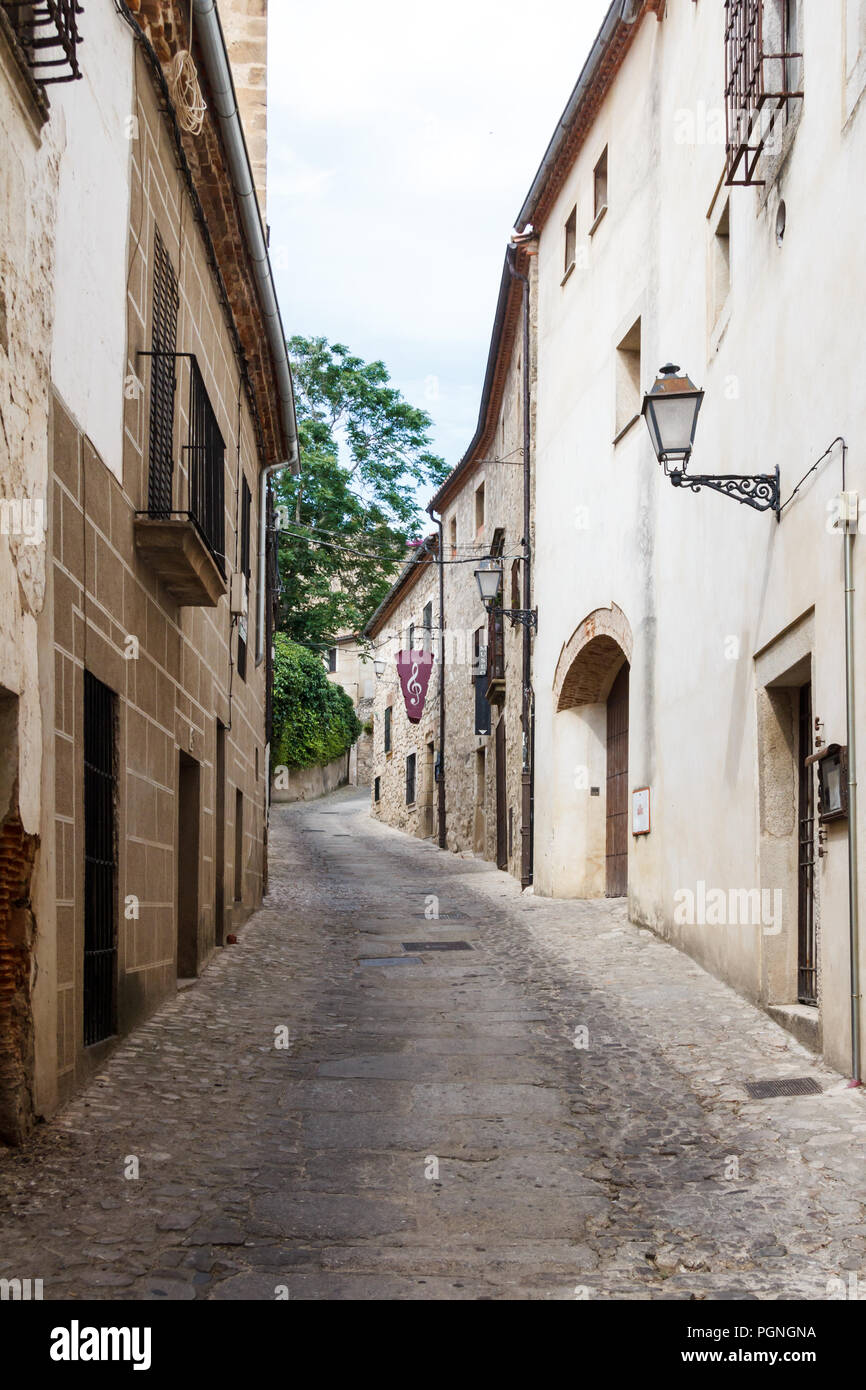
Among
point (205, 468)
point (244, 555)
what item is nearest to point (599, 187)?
point (244, 555)

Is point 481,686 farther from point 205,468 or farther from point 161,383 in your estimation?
point 161,383

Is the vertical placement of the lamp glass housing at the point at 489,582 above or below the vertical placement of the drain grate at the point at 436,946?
above

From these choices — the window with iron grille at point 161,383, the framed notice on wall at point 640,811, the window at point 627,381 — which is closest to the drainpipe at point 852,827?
the window with iron grille at point 161,383

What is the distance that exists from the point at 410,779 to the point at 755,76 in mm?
25372

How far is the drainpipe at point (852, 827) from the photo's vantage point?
638 cm

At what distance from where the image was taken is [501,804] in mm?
21609

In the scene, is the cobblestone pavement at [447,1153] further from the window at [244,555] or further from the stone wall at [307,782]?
the stone wall at [307,782]

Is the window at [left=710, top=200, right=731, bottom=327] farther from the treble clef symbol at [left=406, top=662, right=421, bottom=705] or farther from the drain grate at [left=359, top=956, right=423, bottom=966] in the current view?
the treble clef symbol at [left=406, top=662, right=421, bottom=705]

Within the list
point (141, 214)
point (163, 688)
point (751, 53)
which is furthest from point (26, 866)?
point (751, 53)

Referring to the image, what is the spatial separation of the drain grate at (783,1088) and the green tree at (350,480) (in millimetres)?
30213

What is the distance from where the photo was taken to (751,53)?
8430mm

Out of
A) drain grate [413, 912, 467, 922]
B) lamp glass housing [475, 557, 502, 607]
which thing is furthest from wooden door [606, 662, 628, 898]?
lamp glass housing [475, 557, 502, 607]

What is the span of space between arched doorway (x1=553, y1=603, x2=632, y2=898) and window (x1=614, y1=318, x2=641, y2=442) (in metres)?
2.51

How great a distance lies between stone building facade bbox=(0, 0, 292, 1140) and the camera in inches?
222
